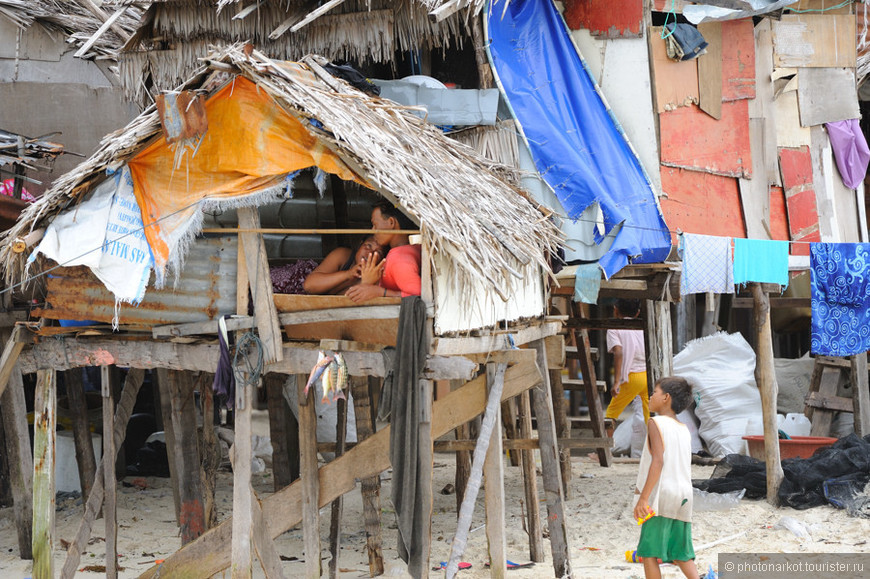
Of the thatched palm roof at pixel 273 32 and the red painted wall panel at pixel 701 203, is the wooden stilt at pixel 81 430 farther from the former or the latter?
the red painted wall panel at pixel 701 203

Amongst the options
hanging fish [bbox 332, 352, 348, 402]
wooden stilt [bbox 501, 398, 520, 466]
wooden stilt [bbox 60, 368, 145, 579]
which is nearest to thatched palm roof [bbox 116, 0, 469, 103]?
wooden stilt [bbox 60, 368, 145, 579]

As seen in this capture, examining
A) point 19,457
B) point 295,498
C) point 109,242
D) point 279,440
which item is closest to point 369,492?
point 295,498

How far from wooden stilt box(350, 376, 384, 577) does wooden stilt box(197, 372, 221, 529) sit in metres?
1.26

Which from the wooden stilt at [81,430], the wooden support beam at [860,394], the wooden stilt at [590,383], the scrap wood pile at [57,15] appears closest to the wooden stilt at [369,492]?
the wooden stilt at [81,430]

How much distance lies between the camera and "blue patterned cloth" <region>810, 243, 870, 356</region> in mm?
9492

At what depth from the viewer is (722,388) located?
39.7ft

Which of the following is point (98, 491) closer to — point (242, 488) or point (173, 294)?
point (242, 488)

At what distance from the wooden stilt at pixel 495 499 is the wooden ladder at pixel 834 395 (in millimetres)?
6248

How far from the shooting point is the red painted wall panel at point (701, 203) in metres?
8.66

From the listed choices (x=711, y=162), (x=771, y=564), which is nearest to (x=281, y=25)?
(x=711, y=162)

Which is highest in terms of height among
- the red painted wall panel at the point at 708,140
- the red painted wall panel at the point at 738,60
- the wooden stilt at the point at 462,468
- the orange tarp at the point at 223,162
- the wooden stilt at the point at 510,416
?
the red painted wall panel at the point at 738,60

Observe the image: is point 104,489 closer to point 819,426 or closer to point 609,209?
point 609,209

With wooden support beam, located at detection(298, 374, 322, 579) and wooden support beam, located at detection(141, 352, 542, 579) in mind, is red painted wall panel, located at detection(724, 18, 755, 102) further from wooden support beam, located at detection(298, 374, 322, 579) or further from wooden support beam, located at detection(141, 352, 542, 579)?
wooden support beam, located at detection(298, 374, 322, 579)

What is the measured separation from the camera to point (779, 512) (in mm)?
9289
